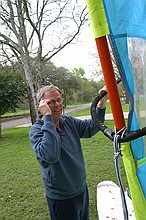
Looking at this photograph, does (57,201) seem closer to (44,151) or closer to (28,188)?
(44,151)

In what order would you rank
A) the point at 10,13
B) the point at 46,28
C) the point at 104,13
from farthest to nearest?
1. the point at 46,28
2. the point at 10,13
3. the point at 104,13

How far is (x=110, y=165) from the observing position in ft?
15.9

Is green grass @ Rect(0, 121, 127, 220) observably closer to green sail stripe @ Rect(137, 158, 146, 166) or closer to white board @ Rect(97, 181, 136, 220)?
white board @ Rect(97, 181, 136, 220)

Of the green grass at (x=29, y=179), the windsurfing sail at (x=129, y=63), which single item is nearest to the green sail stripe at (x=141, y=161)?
the windsurfing sail at (x=129, y=63)

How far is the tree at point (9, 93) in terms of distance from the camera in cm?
966

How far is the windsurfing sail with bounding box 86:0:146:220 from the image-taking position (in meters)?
0.77

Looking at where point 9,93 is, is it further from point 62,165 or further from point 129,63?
point 129,63

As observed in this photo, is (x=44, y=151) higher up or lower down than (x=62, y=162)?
higher up

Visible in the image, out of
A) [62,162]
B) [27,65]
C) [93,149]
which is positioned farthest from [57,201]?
[27,65]

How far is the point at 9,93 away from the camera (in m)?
9.70

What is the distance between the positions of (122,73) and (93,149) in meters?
5.81

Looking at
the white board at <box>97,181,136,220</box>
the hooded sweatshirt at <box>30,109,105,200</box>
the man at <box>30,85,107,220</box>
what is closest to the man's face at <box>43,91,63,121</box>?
the man at <box>30,85,107,220</box>

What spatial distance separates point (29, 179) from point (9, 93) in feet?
19.0

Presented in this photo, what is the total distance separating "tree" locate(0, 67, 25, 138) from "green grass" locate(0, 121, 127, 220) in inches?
118
